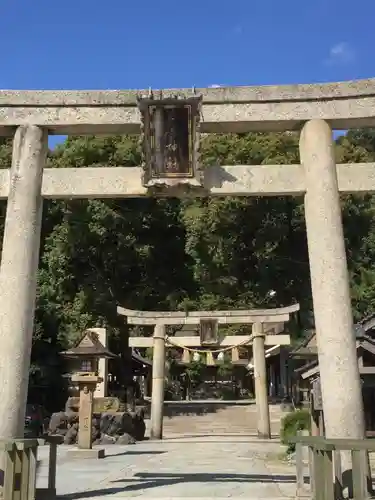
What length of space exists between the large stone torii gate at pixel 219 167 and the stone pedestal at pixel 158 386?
12.1m

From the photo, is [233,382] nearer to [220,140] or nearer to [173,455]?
[220,140]

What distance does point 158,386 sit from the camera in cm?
1945

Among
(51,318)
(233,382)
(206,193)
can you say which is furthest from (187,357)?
(233,382)

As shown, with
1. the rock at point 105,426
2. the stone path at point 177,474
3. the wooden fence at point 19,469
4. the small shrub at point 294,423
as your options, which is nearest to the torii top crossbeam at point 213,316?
the rock at point 105,426

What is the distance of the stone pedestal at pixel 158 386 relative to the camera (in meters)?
19.4

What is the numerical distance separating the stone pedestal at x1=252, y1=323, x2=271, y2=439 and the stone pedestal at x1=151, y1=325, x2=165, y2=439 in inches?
131

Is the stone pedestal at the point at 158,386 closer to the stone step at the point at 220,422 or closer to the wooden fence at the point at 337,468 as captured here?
the stone step at the point at 220,422

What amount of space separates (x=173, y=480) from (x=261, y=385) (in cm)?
1103

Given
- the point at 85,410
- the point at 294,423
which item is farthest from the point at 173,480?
the point at 294,423

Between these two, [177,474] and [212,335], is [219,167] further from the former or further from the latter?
[212,335]

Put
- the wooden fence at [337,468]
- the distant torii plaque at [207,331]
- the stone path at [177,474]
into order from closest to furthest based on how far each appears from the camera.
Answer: the wooden fence at [337,468] < the stone path at [177,474] < the distant torii plaque at [207,331]

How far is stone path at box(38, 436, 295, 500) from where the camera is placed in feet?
24.1

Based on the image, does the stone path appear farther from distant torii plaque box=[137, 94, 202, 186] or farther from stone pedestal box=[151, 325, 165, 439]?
distant torii plaque box=[137, 94, 202, 186]

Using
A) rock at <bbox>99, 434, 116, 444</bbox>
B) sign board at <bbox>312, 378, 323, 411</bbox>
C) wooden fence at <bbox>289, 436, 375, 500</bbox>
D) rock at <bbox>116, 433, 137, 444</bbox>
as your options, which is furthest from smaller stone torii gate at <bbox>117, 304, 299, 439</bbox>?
wooden fence at <bbox>289, 436, 375, 500</bbox>
